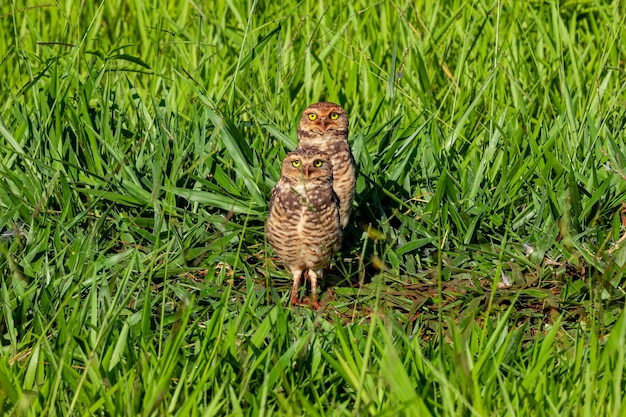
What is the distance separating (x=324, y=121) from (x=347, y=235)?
547 millimetres

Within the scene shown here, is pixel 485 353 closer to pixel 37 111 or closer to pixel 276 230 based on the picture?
pixel 276 230

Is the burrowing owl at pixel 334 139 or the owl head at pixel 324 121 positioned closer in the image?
the burrowing owl at pixel 334 139

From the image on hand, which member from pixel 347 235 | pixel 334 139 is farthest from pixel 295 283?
pixel 334 139

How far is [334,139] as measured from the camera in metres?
4.65

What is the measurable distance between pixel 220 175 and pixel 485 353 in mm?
1945

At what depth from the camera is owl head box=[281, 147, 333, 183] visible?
4105 mm

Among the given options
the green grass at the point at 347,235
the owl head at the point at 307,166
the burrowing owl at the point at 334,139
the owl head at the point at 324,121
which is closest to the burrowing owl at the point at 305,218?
the owl head at the point at 307,166

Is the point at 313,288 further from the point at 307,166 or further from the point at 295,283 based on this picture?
the point at 307,166

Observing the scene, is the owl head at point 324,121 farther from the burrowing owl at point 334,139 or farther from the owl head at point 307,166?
the owl head at point 307,166

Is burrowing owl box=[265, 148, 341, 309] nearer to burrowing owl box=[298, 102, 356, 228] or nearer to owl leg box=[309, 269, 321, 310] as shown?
owl leg box=[309, 269, 321, 310]

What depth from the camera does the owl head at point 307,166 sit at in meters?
4.11

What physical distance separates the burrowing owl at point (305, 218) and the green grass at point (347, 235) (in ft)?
0.54

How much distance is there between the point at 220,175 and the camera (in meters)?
4.74

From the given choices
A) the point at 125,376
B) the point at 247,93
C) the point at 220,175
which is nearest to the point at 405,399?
the point at 125,376
